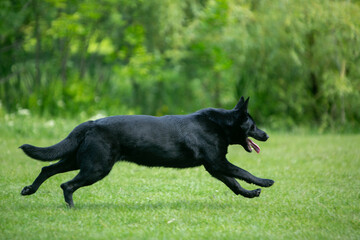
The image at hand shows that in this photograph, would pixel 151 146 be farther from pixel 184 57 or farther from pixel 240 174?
pixel 184 57

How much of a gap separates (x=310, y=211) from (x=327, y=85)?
882 centimetres

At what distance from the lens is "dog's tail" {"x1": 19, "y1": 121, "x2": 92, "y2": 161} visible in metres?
4.59

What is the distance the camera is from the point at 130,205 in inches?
199

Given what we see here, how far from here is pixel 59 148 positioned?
15.5 feet

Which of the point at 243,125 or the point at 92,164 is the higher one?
the point at 243,125

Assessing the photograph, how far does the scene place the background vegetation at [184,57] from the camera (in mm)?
12750

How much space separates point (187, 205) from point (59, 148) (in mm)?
1505

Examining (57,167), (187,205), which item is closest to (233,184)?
(187,205)

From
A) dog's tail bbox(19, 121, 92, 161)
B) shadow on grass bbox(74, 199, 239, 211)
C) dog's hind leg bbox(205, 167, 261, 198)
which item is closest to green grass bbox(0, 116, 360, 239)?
shadow on grass bbox(74, 199, 239, 211)

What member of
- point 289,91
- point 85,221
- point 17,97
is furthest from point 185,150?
point 289,91

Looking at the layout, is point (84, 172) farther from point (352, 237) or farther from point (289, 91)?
point (289, 91)

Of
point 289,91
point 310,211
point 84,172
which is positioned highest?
point 84,172

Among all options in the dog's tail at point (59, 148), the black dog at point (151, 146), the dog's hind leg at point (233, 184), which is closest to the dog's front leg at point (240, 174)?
the black dog at point (151, 146)

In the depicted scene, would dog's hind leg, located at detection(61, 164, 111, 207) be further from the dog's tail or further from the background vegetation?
the background vegetation
